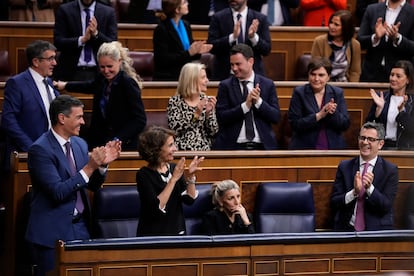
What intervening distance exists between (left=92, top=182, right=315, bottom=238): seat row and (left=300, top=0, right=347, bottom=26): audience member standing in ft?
10.0

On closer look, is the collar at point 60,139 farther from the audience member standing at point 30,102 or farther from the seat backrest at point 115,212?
the audience member standing at point 30,102

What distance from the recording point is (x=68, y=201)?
5676mm

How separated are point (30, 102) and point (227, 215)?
1552mm

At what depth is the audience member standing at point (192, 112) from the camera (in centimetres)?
680

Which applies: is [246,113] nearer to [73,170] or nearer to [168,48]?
[168,48]

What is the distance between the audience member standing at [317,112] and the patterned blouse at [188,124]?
688 millimetres

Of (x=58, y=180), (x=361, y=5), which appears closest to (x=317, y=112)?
(x=58, y=180)

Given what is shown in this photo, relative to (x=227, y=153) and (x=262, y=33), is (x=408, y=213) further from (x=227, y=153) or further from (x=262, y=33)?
(x=262, y=33)

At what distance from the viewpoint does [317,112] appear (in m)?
7.21

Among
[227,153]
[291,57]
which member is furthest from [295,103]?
[291,57]

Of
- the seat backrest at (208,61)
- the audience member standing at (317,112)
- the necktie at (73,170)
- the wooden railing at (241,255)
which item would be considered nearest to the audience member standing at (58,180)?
the necktie at (73,170)

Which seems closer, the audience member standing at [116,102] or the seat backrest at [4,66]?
the audience member standing at [116,102]

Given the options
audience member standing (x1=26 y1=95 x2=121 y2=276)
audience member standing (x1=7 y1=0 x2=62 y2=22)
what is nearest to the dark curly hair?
audience member standing (x1=26 y1=95 x2=121 y2=276)

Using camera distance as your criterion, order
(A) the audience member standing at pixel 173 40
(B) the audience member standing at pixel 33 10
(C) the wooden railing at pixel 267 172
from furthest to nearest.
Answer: (B) the audience member standing at pixel 33 10, (A) the audience member standing at pixel 173 40, (C) the wooden railing at pixel 267 172
